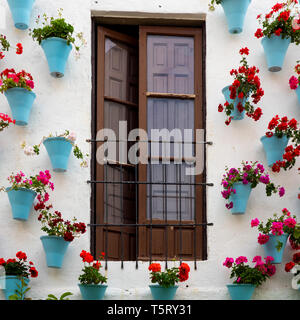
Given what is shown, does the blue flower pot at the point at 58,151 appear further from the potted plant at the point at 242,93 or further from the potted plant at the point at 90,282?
the potted plant at the point at 242,93

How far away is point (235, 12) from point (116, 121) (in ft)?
4.57

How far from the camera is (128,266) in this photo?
655cm

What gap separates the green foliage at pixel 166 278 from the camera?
6281mm

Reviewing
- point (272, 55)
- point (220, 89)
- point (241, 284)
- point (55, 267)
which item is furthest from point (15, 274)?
point (272, 55)

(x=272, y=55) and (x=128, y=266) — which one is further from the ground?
(x=272, y=55)

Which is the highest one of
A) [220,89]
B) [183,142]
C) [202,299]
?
[220,89]

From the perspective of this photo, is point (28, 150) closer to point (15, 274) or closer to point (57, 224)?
point (57, 224)

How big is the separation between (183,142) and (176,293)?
1302 mm

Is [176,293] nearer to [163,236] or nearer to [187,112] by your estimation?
[163,236]

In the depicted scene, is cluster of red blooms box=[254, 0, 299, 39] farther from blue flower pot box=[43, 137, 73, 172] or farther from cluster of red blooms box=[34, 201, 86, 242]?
cluster of red blooms box=[34, 201, 86, 242]

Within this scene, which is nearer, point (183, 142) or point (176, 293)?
point (176, 293)

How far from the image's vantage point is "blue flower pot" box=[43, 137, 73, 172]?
21.5ft

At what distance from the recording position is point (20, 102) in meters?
6.62

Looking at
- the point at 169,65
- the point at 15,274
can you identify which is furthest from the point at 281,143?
the point at 15,274
